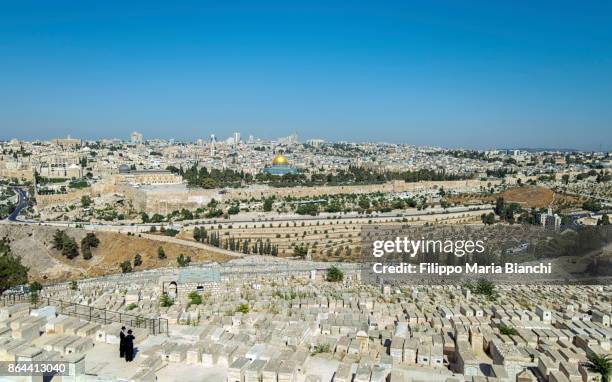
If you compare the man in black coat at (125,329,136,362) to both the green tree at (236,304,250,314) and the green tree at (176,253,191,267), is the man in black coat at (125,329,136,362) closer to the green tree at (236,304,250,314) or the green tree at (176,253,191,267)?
the green tree at (236,304,250,314)

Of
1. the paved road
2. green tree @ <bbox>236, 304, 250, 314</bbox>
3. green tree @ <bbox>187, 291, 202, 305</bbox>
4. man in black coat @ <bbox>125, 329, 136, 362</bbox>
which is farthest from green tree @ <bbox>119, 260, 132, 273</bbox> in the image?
man in black coat @ <bbox>125, 329, 136, 362</bbox>

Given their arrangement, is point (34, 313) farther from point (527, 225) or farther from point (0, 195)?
point (0, 195)

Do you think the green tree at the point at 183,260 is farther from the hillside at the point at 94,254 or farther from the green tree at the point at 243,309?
the green tree at the point at 243,309

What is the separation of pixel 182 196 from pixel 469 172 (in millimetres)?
27580

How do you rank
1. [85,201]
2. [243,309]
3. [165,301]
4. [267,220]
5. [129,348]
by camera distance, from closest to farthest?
[129,348], [243,309], [165,301], [267,220], [85,201]

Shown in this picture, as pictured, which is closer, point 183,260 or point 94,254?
point 183,260

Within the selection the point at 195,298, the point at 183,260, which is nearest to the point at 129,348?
the point at 195,298

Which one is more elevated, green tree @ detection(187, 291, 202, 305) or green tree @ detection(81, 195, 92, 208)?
green tree @ detection(187, 291, 202, 305)

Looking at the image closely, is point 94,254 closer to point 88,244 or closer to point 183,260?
point 88,244

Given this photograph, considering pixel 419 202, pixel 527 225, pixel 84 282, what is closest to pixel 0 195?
pixel 84 282

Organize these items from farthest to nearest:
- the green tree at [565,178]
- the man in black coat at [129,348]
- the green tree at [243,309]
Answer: the green tree at [565,178]
the green tree at [243,309]
the man in black coat at [129,348]

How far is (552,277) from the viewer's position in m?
13.9

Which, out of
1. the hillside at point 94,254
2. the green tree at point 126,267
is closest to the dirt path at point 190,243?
the hillside at point 94,254

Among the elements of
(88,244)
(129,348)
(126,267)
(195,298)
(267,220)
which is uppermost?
(129,348)
